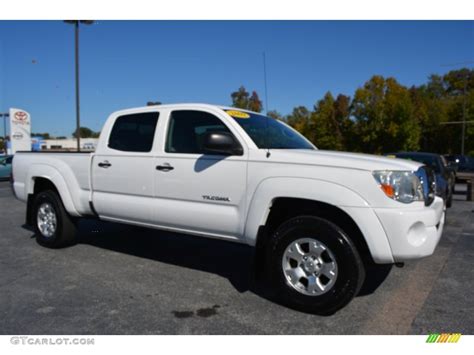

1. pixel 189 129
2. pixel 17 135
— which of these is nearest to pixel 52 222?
pixel 189 129

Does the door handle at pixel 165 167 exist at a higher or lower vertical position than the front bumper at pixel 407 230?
higher

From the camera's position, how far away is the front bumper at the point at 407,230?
10.1ft

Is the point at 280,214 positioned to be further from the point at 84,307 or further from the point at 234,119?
the point at 84,307

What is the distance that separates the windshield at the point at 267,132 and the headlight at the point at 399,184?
1181 mm

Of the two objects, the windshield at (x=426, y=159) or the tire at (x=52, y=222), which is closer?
the tire at (x=52, y=222)

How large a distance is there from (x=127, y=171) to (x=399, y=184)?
2938 mm

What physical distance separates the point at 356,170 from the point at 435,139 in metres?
41.1

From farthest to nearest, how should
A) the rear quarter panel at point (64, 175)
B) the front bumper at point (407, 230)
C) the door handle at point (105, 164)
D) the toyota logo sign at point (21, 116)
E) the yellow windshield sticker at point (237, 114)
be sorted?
the toyota logo sign at point (21, 116) < the rear quarter panel at point (64, 175) < the door handle at point (105, 164) < the yellow windshield sticker at point (237, 114) < the front bumper at point (407, 230)

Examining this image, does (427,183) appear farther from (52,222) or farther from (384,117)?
(384,117)

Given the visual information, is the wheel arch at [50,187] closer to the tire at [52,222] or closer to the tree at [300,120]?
the tire at [52,222]

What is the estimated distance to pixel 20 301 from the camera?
362 centimetres

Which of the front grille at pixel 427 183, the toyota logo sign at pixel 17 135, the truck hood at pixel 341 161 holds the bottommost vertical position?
the front grille at pixel 427 183

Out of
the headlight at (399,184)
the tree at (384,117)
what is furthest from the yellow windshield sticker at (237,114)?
the tree at (384,117)

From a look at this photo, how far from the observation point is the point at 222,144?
3.63 metres
